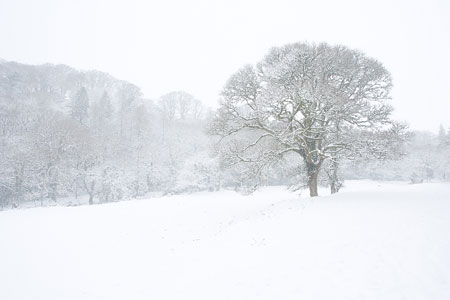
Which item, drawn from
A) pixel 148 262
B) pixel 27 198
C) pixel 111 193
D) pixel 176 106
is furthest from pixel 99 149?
pixel 148 262

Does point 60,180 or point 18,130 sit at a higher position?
point 18,130

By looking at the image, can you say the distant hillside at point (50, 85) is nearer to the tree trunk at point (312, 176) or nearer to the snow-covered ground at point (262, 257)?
the snow-covered ground at point (262, 257)

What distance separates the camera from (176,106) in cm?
8019

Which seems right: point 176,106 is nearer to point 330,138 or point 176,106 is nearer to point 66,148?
point 66,148

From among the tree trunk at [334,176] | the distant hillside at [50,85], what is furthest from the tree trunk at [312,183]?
the distant hillside at [50,85]

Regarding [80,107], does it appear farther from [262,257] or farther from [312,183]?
[262,257]

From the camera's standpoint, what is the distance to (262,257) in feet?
29.6

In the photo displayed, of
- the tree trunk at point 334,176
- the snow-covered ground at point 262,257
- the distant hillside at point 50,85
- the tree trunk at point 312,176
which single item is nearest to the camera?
the snow-covered ground at point 262,257

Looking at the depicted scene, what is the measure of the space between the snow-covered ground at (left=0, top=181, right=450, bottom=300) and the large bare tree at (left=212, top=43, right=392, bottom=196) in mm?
4189

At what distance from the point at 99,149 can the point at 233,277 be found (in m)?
47.2

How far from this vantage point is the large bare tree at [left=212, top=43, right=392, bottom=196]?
1522 centimetres

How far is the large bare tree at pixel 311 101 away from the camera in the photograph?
15.2 metres

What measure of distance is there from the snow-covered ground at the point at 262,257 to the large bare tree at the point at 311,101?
4.19 meters

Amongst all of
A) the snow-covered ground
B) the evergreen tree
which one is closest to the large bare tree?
the snow-covered ground
